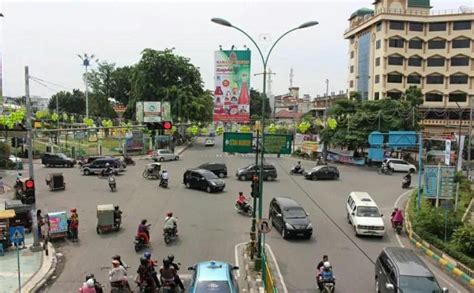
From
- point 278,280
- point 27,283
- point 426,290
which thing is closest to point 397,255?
point 426,290

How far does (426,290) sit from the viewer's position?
12.2m

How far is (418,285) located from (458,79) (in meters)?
67.1

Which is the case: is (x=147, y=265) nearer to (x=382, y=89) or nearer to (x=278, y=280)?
(x=278, y=280)

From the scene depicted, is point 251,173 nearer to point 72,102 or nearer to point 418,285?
point 418,285

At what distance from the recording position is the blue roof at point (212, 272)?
475 inches

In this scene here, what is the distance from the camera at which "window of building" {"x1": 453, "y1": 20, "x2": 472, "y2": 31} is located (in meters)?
68.8

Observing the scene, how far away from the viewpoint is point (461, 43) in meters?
69.6

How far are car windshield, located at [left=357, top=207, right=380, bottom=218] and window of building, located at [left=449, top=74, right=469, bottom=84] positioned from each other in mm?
57827

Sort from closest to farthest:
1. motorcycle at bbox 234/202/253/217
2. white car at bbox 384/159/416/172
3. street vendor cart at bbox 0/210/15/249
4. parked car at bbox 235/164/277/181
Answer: street vendor cart at bbox 0/210/15/249 → motorcycle at bbox 234/202/253/217 → parked car at bbox 235/164/277/181 → white car at bbox 384/159/416/172

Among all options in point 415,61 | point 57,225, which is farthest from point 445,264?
point 415,61

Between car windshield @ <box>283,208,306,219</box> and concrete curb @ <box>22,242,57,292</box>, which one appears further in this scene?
car windshield @ <box>283,208,306,219</box>

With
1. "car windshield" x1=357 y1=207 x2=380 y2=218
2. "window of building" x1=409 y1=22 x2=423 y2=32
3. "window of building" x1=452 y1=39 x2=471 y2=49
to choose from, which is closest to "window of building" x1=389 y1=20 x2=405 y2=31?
"window of building" x1=409 y1=22 x2=423 y2=32

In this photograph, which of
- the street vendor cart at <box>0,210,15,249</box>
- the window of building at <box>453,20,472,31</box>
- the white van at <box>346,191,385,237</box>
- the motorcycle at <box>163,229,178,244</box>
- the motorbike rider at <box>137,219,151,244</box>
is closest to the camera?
the street vendor cart at <box>0,210,15,249</box>

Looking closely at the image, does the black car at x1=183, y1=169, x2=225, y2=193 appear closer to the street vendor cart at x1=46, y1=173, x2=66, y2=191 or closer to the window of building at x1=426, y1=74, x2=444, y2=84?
the street vendor cart at x1=46, y1=173, x2=66, y2=191
